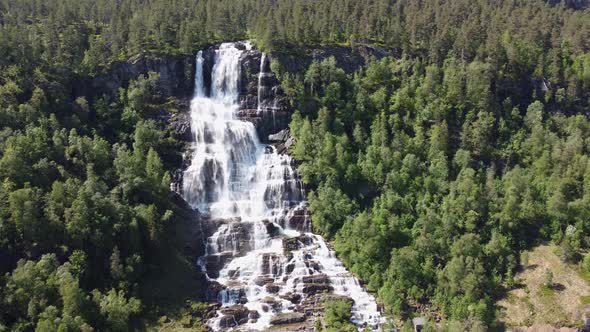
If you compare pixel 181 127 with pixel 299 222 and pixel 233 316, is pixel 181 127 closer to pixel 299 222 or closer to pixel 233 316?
pixel 299 222

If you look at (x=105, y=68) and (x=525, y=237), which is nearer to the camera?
(x=525, y=237)

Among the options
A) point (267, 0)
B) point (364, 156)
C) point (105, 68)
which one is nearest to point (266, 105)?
point (364, 156)

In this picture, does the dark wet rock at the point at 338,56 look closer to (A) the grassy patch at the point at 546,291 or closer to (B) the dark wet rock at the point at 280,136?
(B) the dark wet rock at the point at 280,136

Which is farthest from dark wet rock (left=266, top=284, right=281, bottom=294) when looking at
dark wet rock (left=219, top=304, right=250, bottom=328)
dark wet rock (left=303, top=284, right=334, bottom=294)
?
dark wet rock (left=219, top=304, right=250, bottom=328)

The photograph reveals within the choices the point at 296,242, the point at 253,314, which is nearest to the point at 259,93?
the point at 296,242

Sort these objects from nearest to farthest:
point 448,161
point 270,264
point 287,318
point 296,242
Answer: point 287,318
point 270,264
point 296,242
point 448,161

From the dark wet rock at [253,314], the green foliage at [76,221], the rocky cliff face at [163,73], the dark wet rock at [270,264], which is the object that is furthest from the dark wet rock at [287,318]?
the rocky cliff face at [163,73]

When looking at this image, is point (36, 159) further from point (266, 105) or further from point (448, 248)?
point (448, 248)
